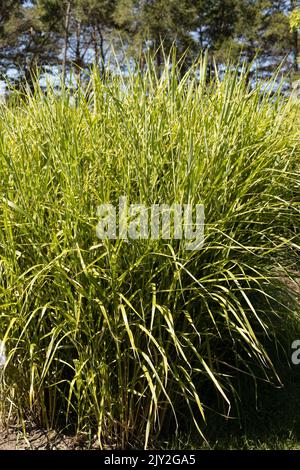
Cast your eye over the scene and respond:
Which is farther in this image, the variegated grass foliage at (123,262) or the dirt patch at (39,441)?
the dirt patch at (39,441)

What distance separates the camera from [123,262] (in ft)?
5.87

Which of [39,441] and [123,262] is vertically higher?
[123,262]

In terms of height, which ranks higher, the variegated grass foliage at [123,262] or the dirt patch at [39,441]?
the variegated grass foliage at [123,262]

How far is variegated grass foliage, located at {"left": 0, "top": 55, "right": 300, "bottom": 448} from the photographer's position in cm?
172

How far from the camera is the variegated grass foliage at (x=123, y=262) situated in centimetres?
172

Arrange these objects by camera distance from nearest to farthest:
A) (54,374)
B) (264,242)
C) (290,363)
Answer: (54,374) < (264,242) < (290,363)

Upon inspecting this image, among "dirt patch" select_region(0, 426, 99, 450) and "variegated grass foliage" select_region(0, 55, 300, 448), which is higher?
"variegated grass foliage" select_region(0, 55, 300, 448)

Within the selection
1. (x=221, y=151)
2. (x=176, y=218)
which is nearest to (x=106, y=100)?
(x=221, y=151)

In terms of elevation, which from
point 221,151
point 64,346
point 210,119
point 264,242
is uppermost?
point 210,119

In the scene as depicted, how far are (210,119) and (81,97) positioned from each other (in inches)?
23.1

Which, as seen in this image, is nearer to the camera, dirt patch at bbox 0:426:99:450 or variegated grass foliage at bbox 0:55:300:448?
variegated grass foliage at bbox 0:55:300:448

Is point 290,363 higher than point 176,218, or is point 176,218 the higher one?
point 176,218

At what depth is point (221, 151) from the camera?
1.94 meters

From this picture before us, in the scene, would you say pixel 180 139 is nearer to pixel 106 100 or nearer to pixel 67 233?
pixel 106 100
